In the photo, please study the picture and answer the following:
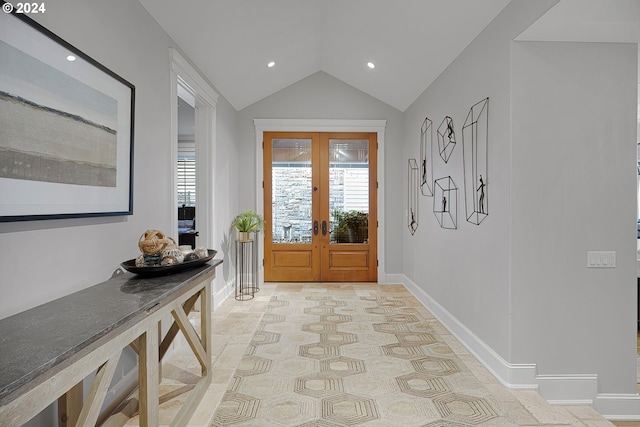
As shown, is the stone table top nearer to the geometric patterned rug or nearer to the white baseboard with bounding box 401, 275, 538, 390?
the geometric patterned rug

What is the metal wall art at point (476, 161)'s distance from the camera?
9.50 ft

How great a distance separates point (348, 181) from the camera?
578 centimetres

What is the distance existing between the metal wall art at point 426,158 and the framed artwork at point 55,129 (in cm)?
323

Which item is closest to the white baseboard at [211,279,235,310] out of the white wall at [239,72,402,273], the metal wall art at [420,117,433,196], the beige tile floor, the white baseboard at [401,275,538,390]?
the beige tile floor

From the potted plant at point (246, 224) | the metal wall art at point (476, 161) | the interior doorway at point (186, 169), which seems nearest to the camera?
the metal wall art at point (476, 161)

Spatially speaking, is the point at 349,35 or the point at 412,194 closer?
the point at 349,35

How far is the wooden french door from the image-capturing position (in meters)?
5.74

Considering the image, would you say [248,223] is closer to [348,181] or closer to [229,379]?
[348,181]

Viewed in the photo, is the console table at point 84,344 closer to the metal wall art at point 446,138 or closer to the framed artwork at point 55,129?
the framed artwork at point 55,129

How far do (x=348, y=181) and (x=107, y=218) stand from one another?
402 centimetres

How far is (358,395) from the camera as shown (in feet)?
7.86

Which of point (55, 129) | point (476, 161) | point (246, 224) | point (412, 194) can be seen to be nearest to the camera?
point (55, 129)

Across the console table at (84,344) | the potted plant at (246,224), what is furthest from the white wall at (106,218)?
the potted plant at (246,224)

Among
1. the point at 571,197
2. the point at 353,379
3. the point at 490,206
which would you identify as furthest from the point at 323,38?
the point at 353,379
